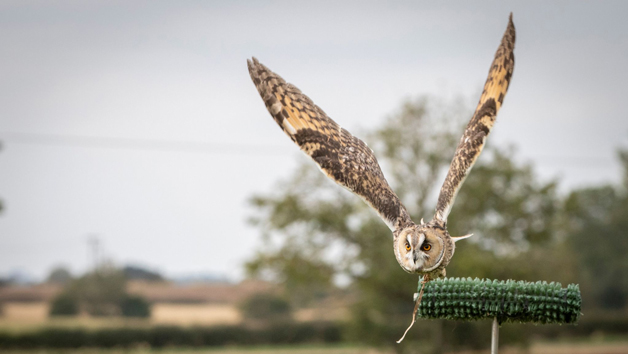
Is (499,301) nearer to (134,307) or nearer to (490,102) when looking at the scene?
(490,102)

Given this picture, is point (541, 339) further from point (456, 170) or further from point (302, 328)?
point (456, 170)

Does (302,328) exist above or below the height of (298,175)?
below

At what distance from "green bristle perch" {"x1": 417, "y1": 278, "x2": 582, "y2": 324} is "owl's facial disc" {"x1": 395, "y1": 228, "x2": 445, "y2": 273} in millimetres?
244

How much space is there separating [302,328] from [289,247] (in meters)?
7.58

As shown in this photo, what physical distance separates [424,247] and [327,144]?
51.0 inches

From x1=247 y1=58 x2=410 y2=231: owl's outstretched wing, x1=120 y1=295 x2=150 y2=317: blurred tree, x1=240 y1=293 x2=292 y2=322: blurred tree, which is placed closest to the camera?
x1=247 y1=58 x2=410 y2=231: owl's outstretched wing

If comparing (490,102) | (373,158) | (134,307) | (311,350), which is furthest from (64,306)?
(490,102)

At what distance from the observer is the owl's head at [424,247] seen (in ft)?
16.6

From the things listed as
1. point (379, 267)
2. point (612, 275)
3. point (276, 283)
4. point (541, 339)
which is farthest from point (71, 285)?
point (612, 275)

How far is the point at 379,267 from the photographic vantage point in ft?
56.4

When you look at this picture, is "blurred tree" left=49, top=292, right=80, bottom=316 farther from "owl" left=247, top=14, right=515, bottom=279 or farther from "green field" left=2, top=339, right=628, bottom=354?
"owl" left=247, top=14, right=515, bottom=279

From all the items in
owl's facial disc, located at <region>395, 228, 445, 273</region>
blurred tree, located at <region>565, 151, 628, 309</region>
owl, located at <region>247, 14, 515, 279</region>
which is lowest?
owl's facial disc, located at <region>395, 228, 445, 273</region>

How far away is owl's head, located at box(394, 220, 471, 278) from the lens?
5059mm

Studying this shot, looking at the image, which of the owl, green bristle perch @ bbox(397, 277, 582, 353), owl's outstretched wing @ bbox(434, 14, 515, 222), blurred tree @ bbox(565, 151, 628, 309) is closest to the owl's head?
the owl
